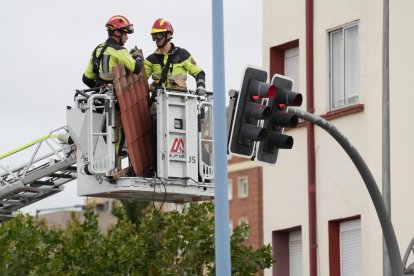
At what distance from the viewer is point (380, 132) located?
34.2 m

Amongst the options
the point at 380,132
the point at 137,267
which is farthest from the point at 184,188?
the point at 137,267

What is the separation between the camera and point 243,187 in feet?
382

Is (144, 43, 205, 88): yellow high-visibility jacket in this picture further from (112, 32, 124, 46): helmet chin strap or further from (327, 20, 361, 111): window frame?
(327, 20, 361, 111): window frame

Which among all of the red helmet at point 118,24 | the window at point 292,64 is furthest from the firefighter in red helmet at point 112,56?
the window at point 292,64

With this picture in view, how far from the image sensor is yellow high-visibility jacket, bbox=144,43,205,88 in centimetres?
2795

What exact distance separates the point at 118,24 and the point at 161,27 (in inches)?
29.2

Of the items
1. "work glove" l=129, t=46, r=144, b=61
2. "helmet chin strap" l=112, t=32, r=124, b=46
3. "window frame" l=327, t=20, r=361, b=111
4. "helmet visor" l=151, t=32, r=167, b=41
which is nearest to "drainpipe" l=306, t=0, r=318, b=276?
"window frame" l=327, t=20, r=361, b=111

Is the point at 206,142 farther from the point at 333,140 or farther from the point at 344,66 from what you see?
the point at 344,66

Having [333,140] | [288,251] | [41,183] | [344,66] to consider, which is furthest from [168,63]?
[288,251]

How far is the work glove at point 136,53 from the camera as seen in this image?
27.6 m

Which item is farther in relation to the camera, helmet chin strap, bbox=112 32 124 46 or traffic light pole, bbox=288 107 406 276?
helmet chin strap, bbox=112 32 124 46

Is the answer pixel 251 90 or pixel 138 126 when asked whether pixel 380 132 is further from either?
pixel 251 90

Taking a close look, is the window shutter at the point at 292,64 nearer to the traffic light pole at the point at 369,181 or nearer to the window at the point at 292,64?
the window at the point at 292,64

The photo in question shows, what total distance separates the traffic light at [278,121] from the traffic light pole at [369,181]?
16cm
